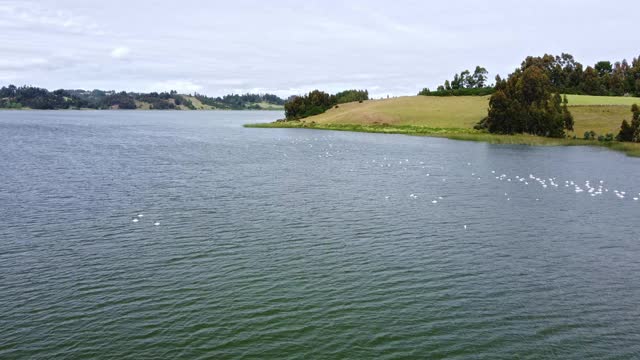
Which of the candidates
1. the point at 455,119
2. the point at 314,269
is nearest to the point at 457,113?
the point at 455,119

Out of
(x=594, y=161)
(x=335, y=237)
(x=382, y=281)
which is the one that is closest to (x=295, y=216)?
(x=335, y=237)

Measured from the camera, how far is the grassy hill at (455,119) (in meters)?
123

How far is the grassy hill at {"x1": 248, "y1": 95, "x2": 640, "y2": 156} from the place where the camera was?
123 meters

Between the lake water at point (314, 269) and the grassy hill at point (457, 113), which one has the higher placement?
the grassy hill at point (457, 113)

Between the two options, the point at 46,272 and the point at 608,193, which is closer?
the point at 46,272

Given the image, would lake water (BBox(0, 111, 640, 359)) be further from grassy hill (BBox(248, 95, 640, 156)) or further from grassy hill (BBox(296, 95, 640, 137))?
grassy hill (BBox(296, 95, 640, 137))

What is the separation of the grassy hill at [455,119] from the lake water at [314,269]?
66.0m

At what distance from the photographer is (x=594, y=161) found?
80062mm

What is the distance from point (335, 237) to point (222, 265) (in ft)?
27.7

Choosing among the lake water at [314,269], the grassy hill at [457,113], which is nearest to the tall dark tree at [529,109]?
the grassy hill at [457,113]

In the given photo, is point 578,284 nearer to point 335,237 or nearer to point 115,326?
point 335,237

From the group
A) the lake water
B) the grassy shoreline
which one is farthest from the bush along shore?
the lake water

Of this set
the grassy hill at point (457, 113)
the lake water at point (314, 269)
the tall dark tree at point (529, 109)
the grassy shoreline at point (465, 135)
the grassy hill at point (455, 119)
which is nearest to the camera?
the lake water at point (314, 269)

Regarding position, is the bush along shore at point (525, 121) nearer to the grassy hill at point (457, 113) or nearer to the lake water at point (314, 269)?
the grassy hill at point (457, 113)
